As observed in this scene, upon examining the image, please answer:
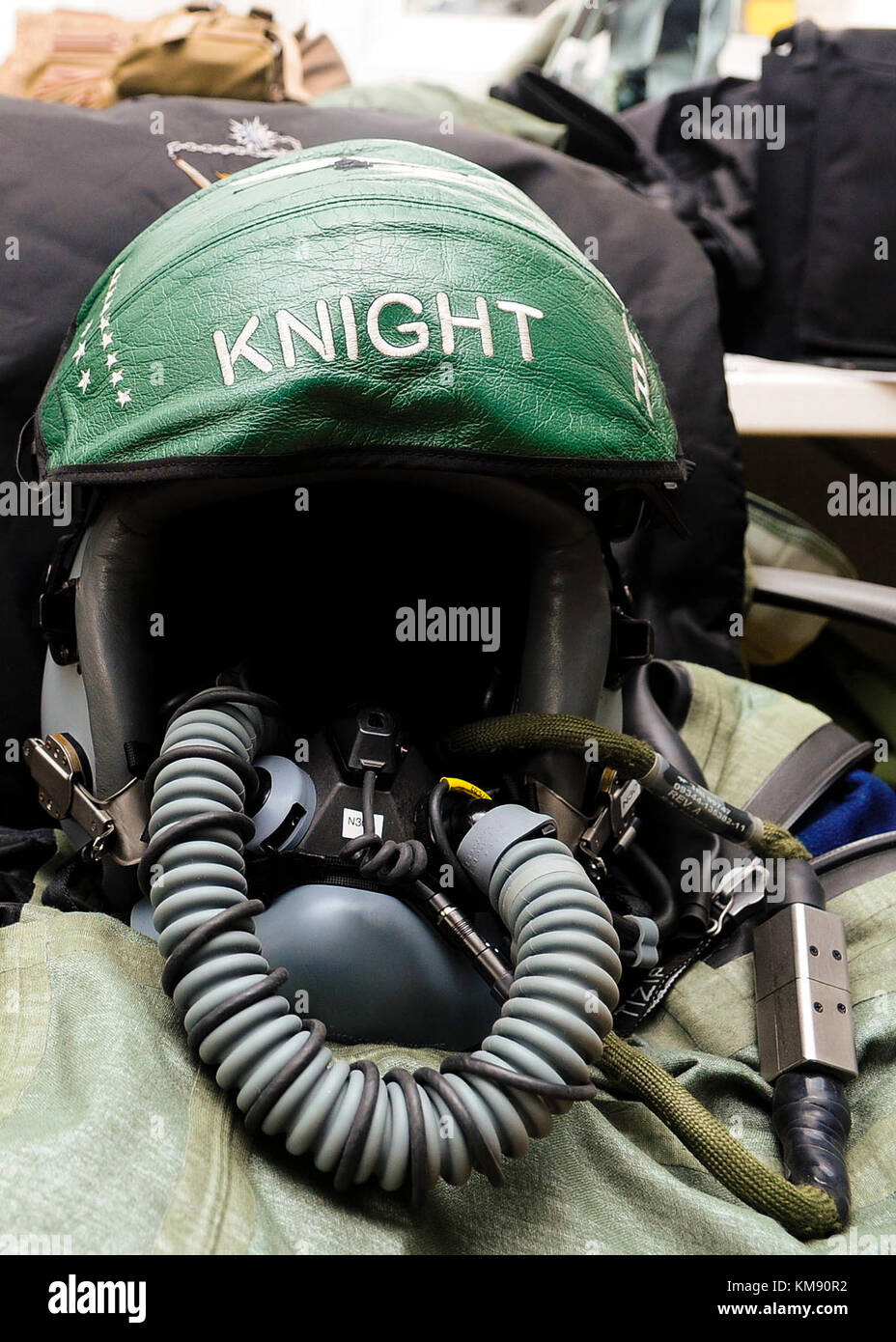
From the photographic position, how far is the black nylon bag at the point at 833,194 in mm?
1254

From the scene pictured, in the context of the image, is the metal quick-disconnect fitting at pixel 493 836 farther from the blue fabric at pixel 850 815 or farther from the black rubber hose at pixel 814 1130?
the blue fabric at pixel 850 815

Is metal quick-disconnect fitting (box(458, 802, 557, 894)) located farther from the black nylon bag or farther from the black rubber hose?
the black nylon bag

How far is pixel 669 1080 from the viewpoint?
0.64 metres

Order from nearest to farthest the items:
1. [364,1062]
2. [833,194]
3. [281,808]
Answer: [364,1062]
[281,808]
[833,194]

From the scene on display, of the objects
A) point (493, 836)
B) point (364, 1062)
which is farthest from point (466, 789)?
point (364, 1062)

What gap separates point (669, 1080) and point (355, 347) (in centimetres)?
46

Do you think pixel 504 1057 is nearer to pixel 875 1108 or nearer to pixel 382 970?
pixel 382 970

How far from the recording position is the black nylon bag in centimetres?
125

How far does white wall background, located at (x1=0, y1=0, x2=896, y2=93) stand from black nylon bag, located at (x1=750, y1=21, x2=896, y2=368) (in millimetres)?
441
